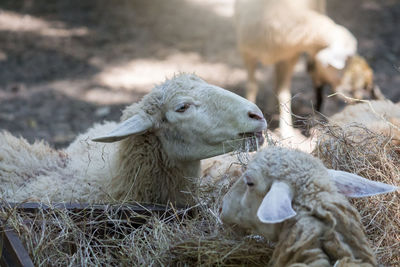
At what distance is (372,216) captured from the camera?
8.86ft

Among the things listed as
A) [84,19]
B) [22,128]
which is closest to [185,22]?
[84,19]

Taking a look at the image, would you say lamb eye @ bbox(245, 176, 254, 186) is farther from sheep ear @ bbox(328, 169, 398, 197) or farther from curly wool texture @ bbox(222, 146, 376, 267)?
sheep ear @ bbox(328, 169, 398, 197)

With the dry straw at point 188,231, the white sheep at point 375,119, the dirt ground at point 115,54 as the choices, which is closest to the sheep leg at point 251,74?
the dirt ground at point 115,54

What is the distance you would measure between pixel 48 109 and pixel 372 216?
5277 millimetres

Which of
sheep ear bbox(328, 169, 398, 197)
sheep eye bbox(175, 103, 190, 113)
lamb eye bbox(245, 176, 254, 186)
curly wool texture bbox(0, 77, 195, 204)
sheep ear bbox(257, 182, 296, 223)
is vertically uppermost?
sheep ear bbox(257, 182, 296, 223)

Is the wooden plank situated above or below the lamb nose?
below

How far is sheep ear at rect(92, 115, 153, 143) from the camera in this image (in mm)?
2912

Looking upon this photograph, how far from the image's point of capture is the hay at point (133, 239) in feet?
7.97

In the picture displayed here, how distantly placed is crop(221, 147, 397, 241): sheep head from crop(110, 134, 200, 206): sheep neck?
83cm

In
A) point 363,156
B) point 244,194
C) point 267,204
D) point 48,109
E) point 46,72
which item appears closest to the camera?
point 267,204

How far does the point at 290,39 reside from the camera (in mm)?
5934

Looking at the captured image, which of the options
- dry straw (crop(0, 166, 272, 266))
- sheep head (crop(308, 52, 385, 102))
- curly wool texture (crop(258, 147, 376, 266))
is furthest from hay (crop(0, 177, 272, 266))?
sheep head (crop(308, 52, 385, 102))

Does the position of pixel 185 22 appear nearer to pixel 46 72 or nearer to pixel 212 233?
pixel 46 72

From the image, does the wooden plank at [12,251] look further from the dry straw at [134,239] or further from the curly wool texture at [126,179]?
the curly wool texture at [126,179]
